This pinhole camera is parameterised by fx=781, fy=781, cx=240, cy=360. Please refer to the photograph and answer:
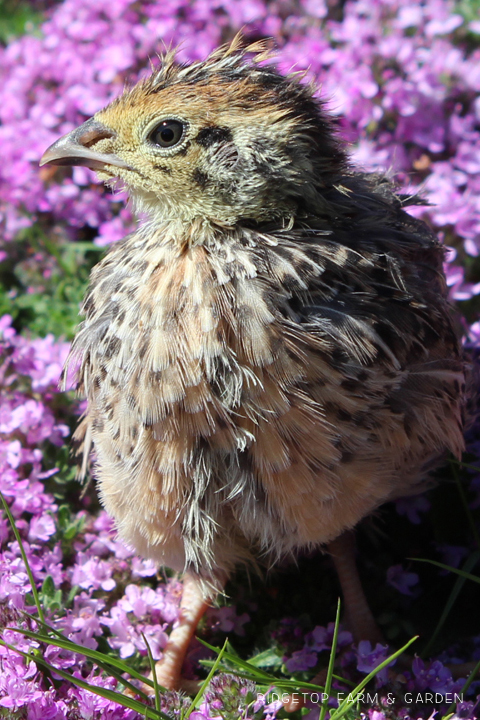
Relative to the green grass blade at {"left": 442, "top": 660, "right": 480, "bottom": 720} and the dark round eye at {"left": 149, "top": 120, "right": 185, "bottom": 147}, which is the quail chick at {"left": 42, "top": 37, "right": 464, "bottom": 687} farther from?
the green grass blade at {"left": 442, "top": 660, "right": 480, "bottom": 720}

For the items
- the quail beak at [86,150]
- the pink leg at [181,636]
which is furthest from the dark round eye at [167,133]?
the pink leg at [181,636]

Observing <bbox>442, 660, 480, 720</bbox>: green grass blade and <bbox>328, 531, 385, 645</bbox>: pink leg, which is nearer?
<bbox>442, 660, 480, 720</bbox>: green grass blade

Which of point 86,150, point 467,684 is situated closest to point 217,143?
point 86,150

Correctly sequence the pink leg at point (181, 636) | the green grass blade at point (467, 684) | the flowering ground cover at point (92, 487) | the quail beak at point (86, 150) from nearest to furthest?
the quail beak at point (86, 150), the green grass blade at point (467, 684), the flowering ground cover at point (92, 487), the pink leg at point (181, 636)

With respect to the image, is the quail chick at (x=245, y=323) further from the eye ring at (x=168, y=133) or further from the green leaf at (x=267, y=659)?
the green leaf at (x=267, y=659)

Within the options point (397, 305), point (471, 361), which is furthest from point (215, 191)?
point (471, 361)

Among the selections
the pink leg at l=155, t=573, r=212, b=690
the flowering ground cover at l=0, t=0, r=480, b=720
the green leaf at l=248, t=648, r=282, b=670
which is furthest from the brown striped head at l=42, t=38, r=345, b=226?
the green leaf at l=248, t=648, r=282, b=670

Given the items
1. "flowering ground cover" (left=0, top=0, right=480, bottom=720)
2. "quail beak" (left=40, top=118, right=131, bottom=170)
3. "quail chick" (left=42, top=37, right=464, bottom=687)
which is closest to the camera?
"quail chick" (left=42, top=37, right=464, bottom=687)

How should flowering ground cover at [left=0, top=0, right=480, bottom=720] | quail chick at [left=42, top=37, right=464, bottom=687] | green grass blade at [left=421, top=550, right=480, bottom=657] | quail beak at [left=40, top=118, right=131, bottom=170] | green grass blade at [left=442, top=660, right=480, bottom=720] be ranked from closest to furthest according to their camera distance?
1. quail chick at [left=42, top=37, right=464, bottom=687]
2. quail beak at [left=40, top=118, right=131, bottom=170]
3. green grass blade at [left=442, top=660, right=480, bottom=720]
4. flowering ground cover at [left=0, top=0, right=480, bottom=720]
5. green grass blade at [left=421, top=550, right=480, bottom=657]
